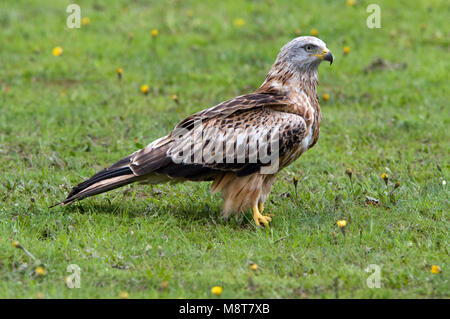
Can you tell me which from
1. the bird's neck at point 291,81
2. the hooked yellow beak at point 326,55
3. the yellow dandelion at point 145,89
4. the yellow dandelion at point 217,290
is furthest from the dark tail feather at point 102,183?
the yellow dandelion at point 145,89

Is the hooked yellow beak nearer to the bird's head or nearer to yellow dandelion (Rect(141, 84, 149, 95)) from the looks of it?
the bird's head

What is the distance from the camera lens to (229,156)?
668cm

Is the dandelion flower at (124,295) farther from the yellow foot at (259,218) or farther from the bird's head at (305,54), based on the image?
the bird's head at (305,54)

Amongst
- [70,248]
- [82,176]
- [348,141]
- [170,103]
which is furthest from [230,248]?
[170,103]

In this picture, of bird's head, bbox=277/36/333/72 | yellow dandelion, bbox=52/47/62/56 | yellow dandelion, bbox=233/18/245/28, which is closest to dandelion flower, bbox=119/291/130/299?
bird's head, bbox=277/36/333/72

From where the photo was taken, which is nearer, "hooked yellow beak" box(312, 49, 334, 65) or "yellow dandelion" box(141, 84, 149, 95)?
"hooked yellow beak" box(312, 49, 334, 65)

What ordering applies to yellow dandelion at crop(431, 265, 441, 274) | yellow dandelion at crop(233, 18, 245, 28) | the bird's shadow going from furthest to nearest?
yellow dandelion at crop(233, 18, 245, 28) → the bird's shadow → yellow dandelion at crop(431, 265, 441, 274)

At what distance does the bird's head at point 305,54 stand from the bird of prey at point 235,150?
1 centimetres

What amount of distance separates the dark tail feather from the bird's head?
6.27 feet

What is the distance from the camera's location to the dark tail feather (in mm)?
6720

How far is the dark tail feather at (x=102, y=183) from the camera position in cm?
672

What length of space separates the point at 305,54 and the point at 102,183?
2.33 m

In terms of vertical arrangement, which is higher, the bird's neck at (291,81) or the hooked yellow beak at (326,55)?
the hooked yellow beak at (326,55)

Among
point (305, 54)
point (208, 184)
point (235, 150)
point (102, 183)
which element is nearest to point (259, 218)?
point (235, 150)
